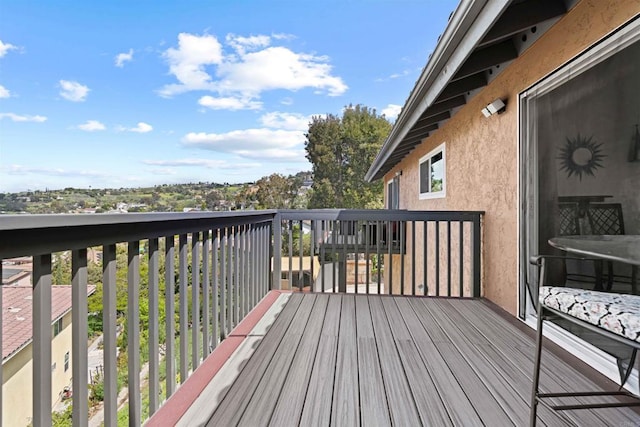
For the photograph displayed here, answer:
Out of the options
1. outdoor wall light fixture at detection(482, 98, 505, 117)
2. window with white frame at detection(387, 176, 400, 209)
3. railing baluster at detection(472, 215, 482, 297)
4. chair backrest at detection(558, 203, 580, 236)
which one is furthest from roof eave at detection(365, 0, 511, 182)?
window with white frame at detection(387, 176, 400, 209)

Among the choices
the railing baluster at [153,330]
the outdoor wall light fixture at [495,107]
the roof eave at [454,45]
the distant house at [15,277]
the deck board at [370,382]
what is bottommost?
the deck board at [370,382]

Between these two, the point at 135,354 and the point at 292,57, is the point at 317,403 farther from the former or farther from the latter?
the point at 292,57

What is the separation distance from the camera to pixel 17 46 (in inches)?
709

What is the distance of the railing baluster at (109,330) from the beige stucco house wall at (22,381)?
0.53 ft

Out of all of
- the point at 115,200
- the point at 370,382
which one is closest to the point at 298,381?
the point at 370,382

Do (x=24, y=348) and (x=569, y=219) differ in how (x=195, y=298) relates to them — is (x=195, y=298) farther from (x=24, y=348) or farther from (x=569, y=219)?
(x=569, y=219)

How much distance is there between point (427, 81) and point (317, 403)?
2699 millimetres

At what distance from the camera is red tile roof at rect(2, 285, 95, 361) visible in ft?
2.93

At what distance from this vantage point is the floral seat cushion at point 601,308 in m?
1.15

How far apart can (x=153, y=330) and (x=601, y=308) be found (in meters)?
1.82

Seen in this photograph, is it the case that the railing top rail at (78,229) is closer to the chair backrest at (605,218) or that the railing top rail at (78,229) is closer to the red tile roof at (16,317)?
the red tile roof at (16,317)

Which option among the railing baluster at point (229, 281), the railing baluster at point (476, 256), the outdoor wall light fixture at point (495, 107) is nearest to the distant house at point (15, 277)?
the railing baluster at point (229, 281)

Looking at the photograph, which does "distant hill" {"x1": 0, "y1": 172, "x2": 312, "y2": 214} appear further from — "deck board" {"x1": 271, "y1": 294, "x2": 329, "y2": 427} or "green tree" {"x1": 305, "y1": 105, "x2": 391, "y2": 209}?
"green tree" {"x1": 305, "y1": 105, "x2": 391, "y2": 209}

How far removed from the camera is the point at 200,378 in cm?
193
